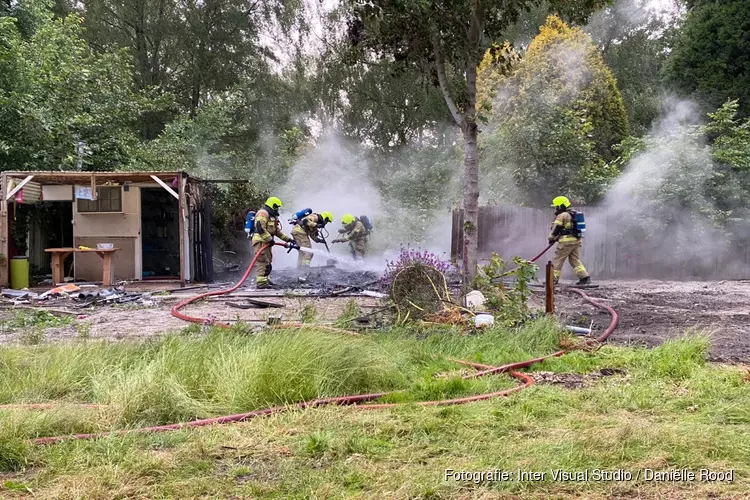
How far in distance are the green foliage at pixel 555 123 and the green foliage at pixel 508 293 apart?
27.6 ft

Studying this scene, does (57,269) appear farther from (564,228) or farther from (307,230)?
(564,228)

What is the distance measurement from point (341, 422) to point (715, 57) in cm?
1873

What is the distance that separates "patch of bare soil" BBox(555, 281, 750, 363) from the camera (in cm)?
624

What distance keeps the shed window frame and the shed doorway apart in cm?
93

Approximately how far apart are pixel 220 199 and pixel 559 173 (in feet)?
28.6

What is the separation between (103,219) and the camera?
1292cm

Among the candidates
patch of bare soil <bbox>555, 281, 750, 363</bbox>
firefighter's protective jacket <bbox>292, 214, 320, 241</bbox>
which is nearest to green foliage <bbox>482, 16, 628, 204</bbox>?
patch of bare soil <bbox>555, 281, 750, 363</bbox>

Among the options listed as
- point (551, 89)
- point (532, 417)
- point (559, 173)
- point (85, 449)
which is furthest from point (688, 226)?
point (85, 449)

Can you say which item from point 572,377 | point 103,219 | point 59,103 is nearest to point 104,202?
point 103,219

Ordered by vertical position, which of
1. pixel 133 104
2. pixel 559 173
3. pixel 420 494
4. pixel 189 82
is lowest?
pixel 420 494

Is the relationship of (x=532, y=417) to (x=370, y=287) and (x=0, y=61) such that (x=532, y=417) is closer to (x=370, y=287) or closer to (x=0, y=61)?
(x=370, y=287)

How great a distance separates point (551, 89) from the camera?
16484 mm

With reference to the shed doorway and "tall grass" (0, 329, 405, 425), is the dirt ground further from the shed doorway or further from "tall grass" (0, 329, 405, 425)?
the shed doorway

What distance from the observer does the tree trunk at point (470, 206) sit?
325 inches
